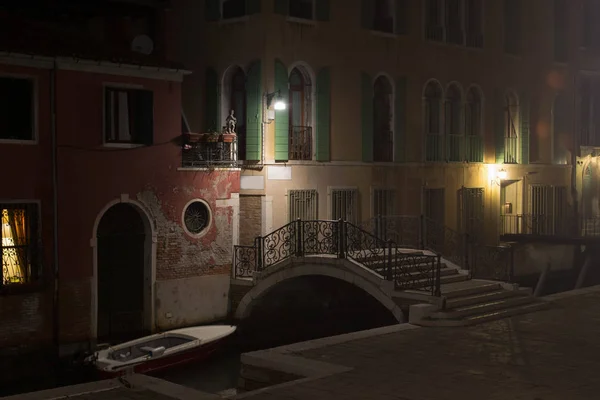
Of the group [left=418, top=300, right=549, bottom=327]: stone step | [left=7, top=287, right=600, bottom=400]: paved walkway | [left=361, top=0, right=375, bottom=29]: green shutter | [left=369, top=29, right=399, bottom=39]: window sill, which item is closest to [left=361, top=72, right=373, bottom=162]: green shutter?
[left=369, top=29, right=399, bottom=39]: window sill

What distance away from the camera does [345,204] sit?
22.9 meters

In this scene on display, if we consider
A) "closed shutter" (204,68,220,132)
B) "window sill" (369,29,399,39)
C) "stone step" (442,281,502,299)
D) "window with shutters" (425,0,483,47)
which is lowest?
"stone step" (442,281,502,299)

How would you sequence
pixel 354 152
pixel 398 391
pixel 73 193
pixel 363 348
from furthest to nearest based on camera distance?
pixel 354 152 < pixel 73 193 < pixel 363 348 < pixel 398 391

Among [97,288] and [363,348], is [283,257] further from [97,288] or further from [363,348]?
[363,348]

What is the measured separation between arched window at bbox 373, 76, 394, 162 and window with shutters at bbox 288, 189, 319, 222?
112 inches

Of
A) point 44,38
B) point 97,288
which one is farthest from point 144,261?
point 44,38

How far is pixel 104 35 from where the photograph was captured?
22.6 meters

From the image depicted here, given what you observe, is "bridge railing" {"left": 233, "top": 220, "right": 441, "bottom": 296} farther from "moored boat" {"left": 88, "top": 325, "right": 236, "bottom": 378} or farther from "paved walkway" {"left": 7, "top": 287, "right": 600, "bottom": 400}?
"moored boat" {"left": 88, "top": 325, "right": 236, "bottom": 378}

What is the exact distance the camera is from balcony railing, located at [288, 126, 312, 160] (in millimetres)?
22136

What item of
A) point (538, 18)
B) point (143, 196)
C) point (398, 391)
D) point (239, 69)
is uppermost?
point (538, 18)

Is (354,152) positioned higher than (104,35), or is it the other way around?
(104,35)

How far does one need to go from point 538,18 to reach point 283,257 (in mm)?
13183

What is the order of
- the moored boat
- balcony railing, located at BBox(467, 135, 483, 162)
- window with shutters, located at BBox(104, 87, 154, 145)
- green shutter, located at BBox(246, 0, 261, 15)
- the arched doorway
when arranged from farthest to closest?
balcony railing, located at BBox(467, 135, 483, 162) → green shutter, located at BBox(246, 0, 261, 15) → the arched doorway → window with shutters, located at BBox(104, 87, 154, 145) → the moored boat

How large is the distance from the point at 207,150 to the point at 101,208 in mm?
2978
